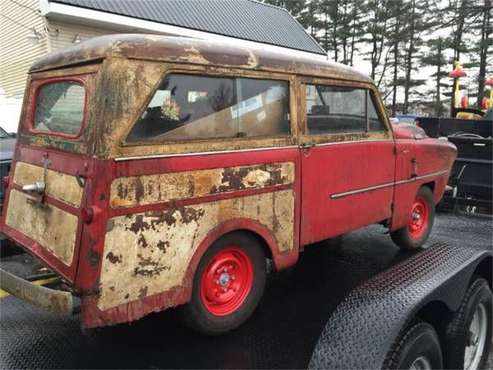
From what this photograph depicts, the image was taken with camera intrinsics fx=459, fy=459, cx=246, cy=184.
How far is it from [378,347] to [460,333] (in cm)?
84

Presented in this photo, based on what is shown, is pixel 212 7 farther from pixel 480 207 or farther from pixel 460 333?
pixel 460 333

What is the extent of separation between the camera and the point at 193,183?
2502mm

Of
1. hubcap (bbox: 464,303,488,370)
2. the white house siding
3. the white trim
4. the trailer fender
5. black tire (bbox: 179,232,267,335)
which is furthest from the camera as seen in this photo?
the white house siding

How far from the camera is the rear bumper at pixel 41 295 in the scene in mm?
2218

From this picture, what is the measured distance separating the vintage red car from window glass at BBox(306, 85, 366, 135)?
0.02 metres

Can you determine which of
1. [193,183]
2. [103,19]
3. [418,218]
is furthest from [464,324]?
[103,19]

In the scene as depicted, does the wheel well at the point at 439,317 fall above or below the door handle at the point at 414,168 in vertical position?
below

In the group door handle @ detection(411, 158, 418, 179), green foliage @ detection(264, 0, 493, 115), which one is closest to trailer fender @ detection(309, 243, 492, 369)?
door handle @ detection(411, 158, 418, 179)

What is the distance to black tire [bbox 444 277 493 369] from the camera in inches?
96.5

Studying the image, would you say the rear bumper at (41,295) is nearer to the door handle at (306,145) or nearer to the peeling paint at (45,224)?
the peeling paint at (45,224)

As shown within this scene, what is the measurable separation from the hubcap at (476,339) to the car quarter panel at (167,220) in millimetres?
1384

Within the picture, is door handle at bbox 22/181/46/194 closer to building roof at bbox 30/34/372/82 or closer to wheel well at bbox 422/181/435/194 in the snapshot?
building roof at bbox 30/34/372/82

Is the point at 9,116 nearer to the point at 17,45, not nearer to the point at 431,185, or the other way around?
the point at 17,45

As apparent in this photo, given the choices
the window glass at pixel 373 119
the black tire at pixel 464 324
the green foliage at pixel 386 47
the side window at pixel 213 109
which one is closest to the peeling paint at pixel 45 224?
the side window at pixel 213 109
